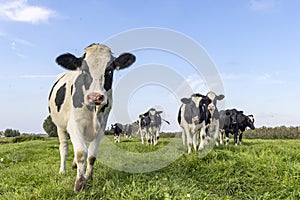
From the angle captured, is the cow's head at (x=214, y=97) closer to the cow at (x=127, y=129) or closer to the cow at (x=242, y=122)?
the cow at (x=242, y=122)

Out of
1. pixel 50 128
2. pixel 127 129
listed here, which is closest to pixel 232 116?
pixel 127 129

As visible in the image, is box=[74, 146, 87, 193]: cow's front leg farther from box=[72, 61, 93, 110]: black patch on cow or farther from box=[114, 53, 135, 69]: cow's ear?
box=[114, 53, 135, 69]: cow's ear

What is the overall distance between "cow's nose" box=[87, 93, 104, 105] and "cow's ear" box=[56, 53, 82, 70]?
89 centimetres

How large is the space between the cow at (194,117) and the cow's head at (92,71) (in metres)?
5.36

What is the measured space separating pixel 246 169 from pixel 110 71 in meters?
3.00

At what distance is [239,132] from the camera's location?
56.6 ft

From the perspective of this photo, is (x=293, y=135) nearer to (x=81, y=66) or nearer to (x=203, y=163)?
(x=203, y=163)

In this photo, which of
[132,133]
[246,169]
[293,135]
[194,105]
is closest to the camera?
[246,169]

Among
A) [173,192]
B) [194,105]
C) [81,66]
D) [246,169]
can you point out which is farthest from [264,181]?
[194,105]

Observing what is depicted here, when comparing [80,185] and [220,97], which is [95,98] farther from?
[220,97]

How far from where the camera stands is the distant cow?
1648cm

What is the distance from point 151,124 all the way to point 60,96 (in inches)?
432

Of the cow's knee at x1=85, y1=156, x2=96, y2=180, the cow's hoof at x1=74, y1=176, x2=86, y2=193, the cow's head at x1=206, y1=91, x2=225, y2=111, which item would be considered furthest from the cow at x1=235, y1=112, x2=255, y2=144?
the cow's hoof at x1=74, y1=176, x2=86, y2=193

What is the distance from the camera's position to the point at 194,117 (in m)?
10.8
